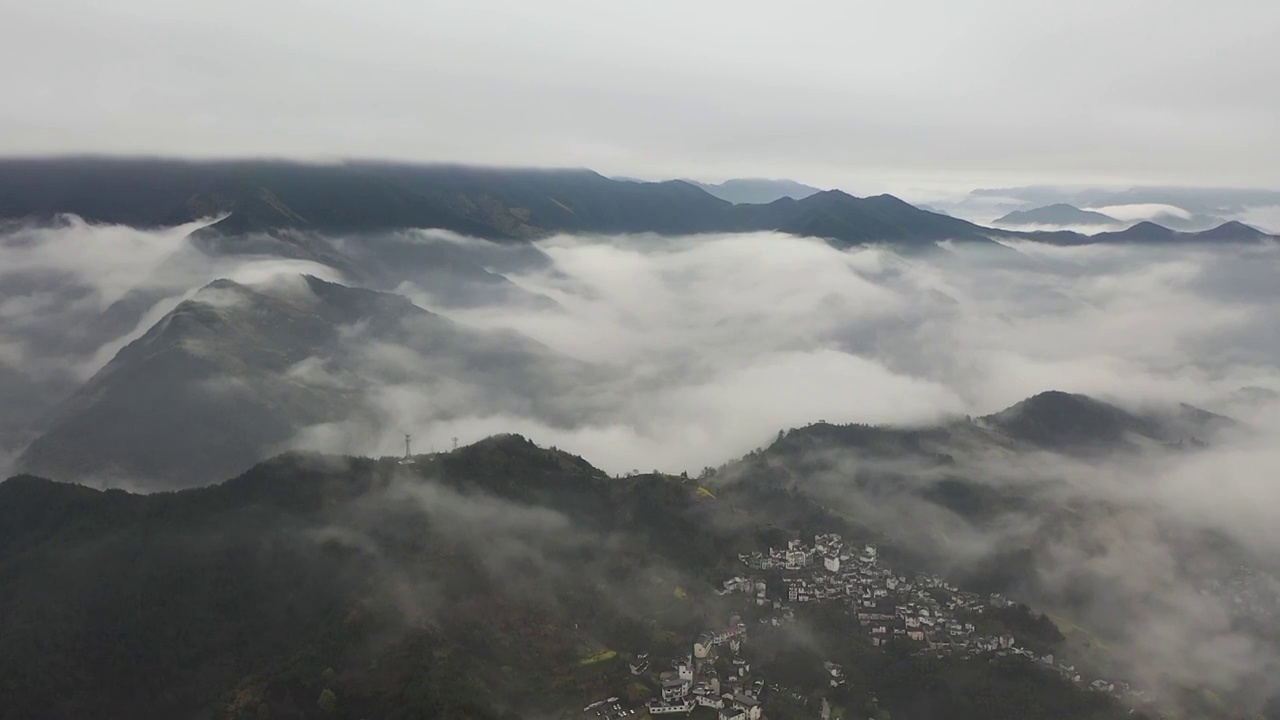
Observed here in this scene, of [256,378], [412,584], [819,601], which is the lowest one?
[256,378]

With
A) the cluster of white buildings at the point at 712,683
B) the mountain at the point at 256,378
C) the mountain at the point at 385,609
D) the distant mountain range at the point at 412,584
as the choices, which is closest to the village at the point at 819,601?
the cluster of white buildings at the point at 712,683

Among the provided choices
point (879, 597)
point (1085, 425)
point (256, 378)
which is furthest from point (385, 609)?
point (1085, 425)

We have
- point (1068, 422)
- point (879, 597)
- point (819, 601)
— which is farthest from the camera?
point (1068, 422)

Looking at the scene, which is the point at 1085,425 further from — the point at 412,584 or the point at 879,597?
the point at 412,584

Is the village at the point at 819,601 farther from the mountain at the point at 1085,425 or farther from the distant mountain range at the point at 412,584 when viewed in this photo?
the mountain at the point at 1085,425

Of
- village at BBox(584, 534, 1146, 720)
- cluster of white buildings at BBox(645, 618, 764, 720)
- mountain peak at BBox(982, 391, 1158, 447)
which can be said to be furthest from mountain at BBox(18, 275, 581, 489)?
mountain peak at BBox(982, 391, 1158, 447)

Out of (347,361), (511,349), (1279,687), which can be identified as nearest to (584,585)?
(1279,687)
